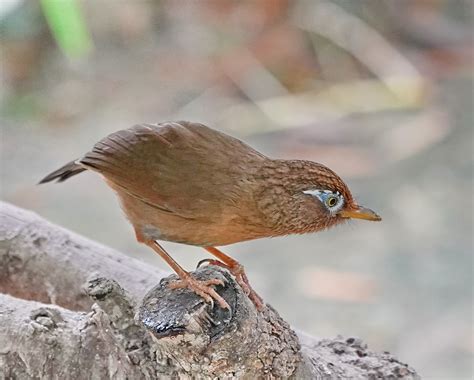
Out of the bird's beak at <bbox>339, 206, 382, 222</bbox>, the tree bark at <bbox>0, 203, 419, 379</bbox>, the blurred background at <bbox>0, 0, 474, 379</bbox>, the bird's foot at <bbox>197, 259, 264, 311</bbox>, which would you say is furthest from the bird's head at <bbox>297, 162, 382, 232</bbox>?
the blurred background at <bbox>0, 0, 474, 379</bbox>

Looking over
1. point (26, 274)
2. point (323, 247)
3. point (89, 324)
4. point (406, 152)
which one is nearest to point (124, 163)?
point (26, 274)

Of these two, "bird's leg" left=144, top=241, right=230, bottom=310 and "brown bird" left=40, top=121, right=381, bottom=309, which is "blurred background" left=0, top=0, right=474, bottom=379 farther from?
"bird's leg" left=144, top=241, right=230, bottom=310

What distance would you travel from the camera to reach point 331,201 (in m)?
2.21

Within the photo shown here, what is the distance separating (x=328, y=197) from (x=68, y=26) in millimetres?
2742

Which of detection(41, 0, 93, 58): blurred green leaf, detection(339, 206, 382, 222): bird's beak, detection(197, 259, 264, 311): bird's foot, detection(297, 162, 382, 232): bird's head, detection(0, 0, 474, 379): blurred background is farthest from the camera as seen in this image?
detection(0, 0, 474, 379): blurred background

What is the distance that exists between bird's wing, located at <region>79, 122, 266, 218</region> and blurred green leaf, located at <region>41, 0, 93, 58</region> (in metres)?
2.05

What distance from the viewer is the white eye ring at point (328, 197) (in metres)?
2.18

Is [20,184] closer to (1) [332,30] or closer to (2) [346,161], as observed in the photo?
(2) [346,161]

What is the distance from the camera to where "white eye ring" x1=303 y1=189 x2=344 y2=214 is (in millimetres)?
2180

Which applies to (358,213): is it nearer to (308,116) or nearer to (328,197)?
(328,197)

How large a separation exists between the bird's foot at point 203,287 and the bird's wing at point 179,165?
36 centimetres

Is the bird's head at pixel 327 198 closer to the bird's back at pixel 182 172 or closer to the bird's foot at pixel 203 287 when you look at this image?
the bird's back at pixel 182 172

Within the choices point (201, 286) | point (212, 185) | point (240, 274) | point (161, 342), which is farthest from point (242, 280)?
point (161, 342)

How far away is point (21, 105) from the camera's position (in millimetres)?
6297
